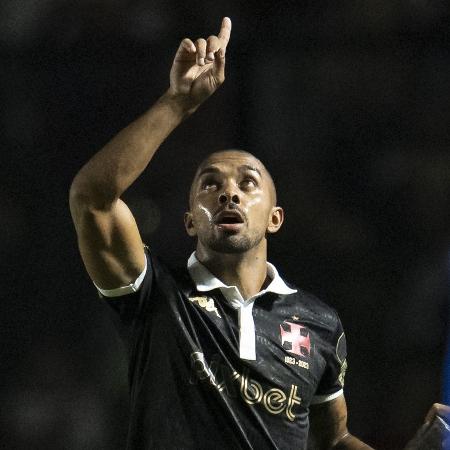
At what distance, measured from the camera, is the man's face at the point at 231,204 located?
183 centimetres

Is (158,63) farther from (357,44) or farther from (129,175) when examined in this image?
(129,175)

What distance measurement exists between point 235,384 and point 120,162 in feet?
1.44

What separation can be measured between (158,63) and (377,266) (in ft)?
2.65

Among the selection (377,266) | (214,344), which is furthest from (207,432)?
(377,266)

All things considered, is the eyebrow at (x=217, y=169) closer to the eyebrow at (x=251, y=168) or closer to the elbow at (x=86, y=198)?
the eyebrow at (x=251, y=168)

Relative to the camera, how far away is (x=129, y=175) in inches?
60.7

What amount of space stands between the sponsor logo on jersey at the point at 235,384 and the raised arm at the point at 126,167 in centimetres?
20

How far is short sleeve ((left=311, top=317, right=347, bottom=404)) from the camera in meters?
1.90

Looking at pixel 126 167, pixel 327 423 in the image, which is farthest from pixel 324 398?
pixel 126 167

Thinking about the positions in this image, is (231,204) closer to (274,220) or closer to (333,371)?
(274,220)

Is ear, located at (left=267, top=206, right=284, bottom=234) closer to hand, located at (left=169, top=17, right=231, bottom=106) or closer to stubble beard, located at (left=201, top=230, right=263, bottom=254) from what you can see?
stubble beard, located at (left=201, top=230, right=263, bottom=254)

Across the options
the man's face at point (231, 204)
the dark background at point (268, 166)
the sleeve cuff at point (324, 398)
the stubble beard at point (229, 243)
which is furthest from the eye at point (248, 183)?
the dark background at point (268, 166)

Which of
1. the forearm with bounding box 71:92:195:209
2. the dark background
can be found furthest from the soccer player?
the dark background

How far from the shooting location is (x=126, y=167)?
154cm
